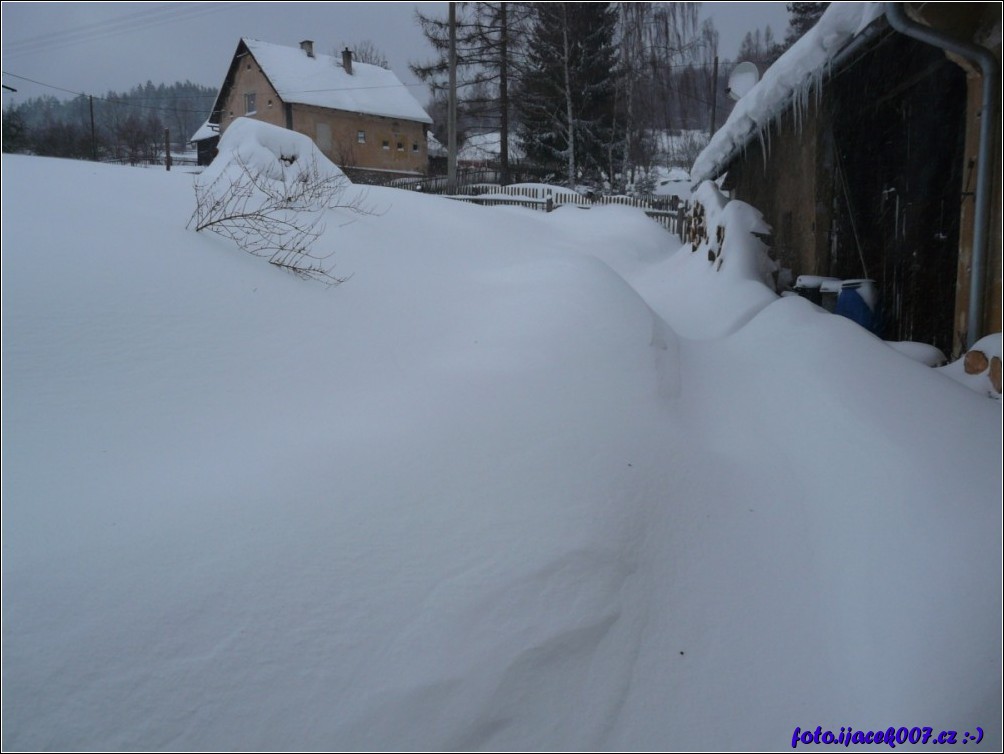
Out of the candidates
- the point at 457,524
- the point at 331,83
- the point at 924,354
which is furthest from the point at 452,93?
the point at 457,524

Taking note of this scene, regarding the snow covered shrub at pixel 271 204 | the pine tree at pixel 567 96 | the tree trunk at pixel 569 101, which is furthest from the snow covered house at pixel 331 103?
the snow covered shrub at pixel 271 204

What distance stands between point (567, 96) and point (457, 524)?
2234 cm

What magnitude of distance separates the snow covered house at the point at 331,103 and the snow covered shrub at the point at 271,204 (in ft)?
53.0

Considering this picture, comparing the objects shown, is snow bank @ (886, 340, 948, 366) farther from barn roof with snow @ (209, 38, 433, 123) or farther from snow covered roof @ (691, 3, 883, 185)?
barn roof with snow @ (209, 38, 433, 123)

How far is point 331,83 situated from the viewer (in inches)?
1099

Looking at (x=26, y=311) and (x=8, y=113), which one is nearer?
(x=26, y=311)

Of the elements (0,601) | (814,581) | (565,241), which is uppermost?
(565,241)

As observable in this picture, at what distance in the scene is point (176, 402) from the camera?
3080 millimetres

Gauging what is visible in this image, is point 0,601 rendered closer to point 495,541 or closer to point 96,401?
point 96,401

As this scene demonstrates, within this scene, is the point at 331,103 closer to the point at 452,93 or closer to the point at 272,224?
the point at 452,93

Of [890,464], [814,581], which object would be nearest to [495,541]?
[814,581]

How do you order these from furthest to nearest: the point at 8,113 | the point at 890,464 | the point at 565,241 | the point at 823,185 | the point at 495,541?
the point at 565,241
the point at 823,185
the point at 8,113
the point at 890,464
the point at 495,541

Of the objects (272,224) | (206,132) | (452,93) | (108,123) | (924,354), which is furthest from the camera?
(206,132)

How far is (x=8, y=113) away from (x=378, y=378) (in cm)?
446
